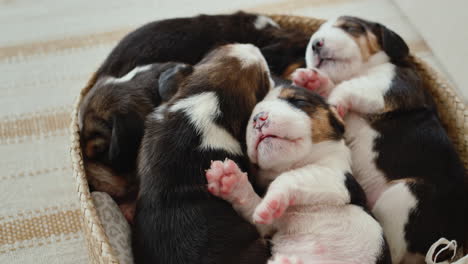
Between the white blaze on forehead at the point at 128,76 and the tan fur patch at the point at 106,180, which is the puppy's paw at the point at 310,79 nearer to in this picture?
the white blaze on forehead at the point at 128,76

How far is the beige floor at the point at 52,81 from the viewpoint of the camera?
7.88 feet

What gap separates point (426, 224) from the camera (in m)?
1.84

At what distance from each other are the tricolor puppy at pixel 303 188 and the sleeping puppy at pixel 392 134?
0.51 ft

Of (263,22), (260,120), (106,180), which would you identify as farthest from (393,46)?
(106,180)

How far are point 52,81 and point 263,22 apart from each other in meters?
1.36

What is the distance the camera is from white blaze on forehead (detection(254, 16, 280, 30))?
9.05 feet

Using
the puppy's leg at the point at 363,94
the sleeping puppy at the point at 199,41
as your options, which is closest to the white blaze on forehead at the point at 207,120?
the puppy's leg at the point at 363,94

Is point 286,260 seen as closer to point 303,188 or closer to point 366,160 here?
point 303,188

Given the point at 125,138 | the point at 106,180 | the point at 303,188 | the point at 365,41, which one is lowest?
the point at 106,180

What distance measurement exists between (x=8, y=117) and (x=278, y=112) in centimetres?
176

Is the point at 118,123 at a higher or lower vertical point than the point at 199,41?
lower

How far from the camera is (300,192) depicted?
1.75 metres

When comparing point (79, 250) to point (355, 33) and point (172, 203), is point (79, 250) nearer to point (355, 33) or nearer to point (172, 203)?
point (172, 203)

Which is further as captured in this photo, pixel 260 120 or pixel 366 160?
pixel 366 160
